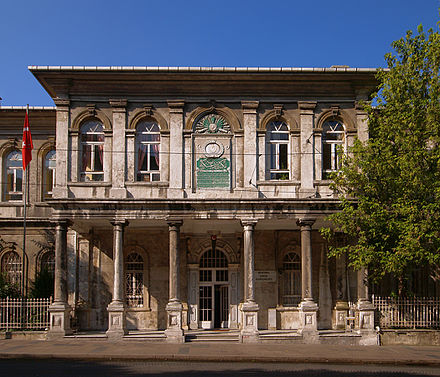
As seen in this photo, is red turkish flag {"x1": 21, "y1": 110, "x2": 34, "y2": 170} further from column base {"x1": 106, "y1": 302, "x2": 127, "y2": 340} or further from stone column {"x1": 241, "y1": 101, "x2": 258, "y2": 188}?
stone column {"x1": 241, "y1": 101, "x2": 258, "y2": 188}

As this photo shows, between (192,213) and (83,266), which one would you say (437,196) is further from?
(83,266)

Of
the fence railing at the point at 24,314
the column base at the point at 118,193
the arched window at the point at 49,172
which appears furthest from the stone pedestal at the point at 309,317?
the arched window at the point at 49,172

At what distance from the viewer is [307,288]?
21.8 m

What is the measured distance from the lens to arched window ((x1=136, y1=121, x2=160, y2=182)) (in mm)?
22703

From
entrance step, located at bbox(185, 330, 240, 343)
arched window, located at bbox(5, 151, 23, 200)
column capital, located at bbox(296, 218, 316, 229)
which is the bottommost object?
entrance step, located at bbox(185, 330, 240, 343)

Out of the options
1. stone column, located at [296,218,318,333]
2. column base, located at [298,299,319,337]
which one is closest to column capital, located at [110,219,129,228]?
stone column, located at [296,218,318,333]

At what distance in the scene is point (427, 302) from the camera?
2178 centimetres

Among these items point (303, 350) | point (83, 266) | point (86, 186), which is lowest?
point (303, 350)

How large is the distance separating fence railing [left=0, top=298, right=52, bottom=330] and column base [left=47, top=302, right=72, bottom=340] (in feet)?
1.57

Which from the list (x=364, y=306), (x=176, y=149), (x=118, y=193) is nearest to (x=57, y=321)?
(x=118, y=193)

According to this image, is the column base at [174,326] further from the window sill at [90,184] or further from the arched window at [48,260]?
the arched window at [48,260]

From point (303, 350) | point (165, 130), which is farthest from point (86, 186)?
point (303, 350)

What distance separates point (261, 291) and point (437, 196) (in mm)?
8188

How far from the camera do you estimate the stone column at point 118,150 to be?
2223 cm
